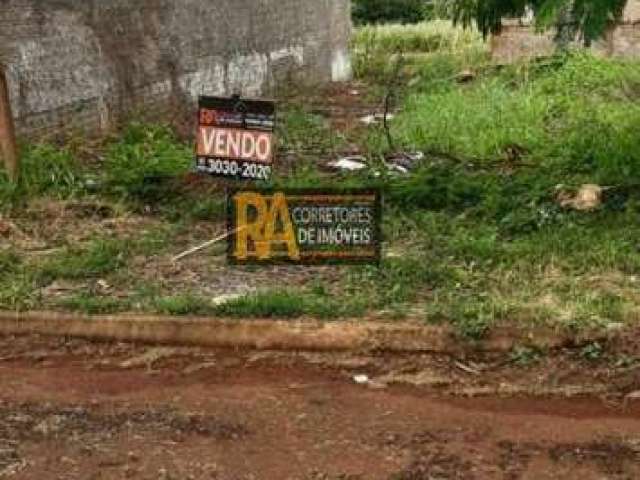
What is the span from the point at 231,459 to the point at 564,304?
223cm

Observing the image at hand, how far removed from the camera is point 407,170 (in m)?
9.92

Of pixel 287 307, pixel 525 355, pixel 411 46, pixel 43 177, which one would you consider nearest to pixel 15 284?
pixel 287 307

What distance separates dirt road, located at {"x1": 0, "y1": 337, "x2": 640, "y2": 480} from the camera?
14.1 feet

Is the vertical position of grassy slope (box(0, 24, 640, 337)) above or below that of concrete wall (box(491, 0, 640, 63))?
below

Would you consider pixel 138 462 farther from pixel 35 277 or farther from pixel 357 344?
pixel 35 277

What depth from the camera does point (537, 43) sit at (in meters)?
19.5

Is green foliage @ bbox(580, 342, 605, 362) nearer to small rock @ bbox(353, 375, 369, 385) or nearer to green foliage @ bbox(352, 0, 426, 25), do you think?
small rock @ bbox(353, 375, 369, 385)

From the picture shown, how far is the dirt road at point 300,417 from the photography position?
14.1 ft

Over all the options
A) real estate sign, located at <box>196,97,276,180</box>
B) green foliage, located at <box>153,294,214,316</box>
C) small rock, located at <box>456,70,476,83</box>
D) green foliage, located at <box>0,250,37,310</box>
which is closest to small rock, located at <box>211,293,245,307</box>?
green foliage, located at <box>153,294,214,316</box>

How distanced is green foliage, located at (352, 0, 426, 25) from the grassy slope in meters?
20.6

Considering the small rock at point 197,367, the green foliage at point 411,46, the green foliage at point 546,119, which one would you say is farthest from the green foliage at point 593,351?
the green foliage at point 411,46

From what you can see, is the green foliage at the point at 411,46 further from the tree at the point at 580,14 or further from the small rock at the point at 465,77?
the tree at the point at 580,14

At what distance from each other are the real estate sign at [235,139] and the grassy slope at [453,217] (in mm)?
670

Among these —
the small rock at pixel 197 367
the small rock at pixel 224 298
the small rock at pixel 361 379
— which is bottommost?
the small rock at pixel 197 367
